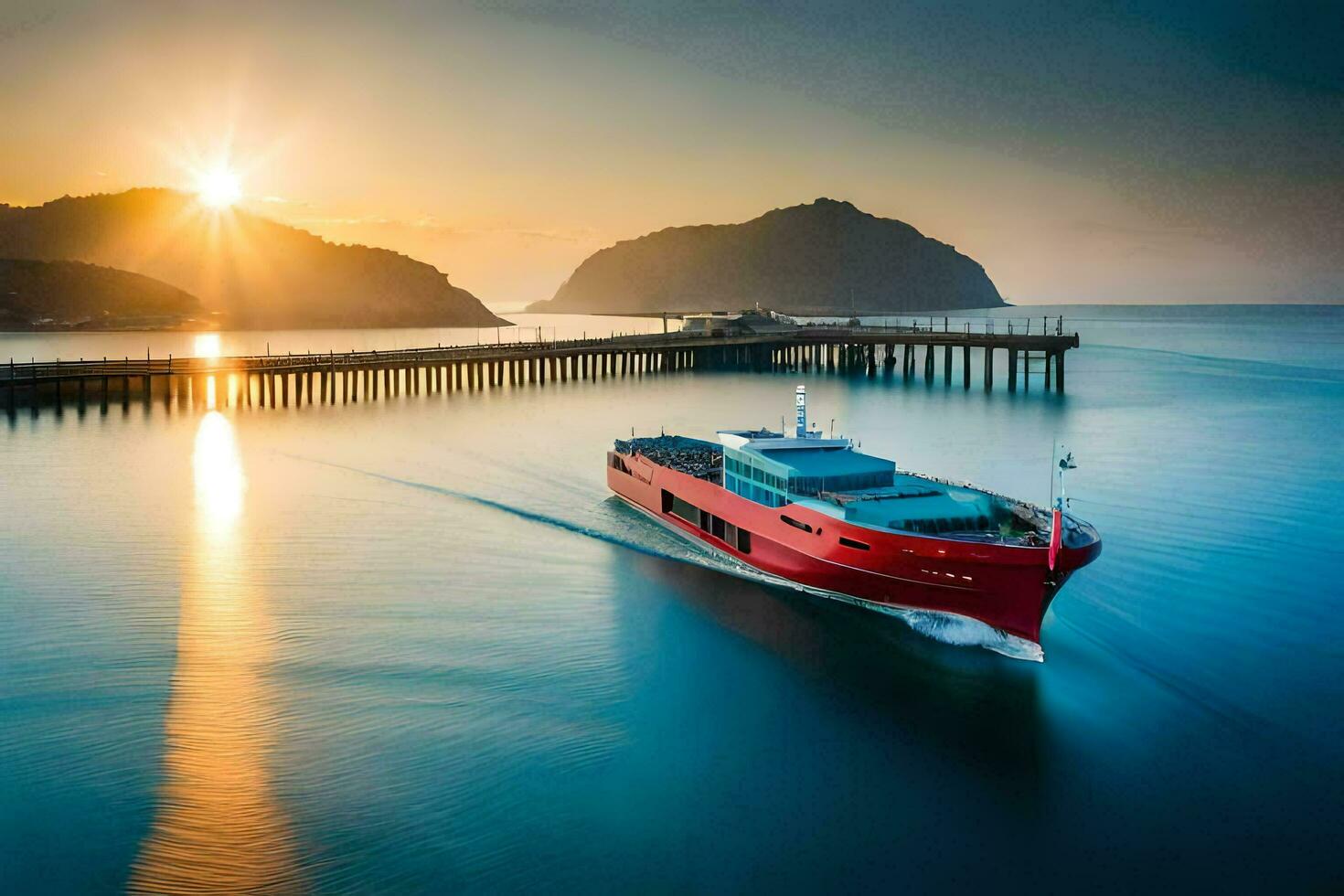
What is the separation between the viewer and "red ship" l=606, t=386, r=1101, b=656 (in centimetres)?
2153

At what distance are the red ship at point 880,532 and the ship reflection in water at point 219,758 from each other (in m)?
12.6

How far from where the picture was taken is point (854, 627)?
23812 mm

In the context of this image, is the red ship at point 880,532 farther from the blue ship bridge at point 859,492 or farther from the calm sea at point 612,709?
the calm sea at point 612,709

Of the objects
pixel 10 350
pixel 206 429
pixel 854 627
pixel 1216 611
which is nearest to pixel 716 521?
pixel 854 627

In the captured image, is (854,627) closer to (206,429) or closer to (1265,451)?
(1265,451)

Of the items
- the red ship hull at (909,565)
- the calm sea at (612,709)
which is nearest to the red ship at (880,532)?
the red ship hull at (909,565)

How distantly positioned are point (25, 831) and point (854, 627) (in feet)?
54.0

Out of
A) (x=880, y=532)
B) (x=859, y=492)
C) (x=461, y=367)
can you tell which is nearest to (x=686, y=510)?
(x=859, y=492)

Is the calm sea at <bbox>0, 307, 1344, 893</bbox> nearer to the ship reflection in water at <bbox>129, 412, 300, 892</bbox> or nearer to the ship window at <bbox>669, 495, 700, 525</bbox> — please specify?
the ship reflection in water at <bbox>129, 412, 300, 892</bbox>

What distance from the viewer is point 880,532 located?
22859 millimetres

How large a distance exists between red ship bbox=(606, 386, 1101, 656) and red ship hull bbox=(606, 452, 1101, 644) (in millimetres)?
27

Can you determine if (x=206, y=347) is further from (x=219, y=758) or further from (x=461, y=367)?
(x=219, y=758)

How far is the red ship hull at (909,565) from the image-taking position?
21328mm

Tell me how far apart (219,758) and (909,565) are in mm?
14418
